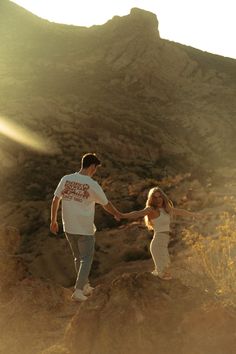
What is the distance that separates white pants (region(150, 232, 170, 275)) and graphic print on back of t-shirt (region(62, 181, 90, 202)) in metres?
1.20

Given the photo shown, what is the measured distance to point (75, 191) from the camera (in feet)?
19.5

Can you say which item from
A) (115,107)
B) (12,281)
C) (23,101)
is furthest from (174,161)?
(12,281)

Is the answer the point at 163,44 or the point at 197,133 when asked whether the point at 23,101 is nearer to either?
the point at 197,133

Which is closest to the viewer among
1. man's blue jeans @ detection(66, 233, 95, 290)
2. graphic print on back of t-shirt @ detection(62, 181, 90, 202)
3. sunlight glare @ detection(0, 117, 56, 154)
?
graphic print on back of t-shirt @ detection(62, 181, 90, 202)

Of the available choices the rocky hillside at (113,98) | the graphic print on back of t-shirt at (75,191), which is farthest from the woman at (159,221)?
the rocky hillside at (113,98)

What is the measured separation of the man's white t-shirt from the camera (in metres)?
5.94

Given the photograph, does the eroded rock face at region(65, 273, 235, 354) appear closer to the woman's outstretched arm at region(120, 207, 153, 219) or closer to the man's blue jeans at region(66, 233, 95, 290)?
the man's blue jeans at region(66, 233, 95, 290)

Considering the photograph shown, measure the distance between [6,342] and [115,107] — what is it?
3504cm

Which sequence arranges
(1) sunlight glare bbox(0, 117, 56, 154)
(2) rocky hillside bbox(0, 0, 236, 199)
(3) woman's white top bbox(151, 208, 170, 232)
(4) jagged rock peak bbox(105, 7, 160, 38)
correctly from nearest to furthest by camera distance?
(3) woman's white top bbox(151, 208, 170, 232), (1) sunlight glare bbox(0, 117, 56, 154), (2) rocky hillside bbox(0, 0, 236, 199), (4) jagged rock peak bbox(105, 7, 160, 38)

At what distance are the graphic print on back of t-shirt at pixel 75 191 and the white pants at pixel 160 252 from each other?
1202 mm

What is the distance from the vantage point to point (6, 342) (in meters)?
6.48

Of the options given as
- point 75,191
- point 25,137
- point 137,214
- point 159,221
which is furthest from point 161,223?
point 25,137

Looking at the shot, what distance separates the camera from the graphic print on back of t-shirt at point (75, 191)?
5.93 metres

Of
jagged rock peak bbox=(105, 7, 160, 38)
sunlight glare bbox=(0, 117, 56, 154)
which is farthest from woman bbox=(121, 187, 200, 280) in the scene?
jagged rock peak bbox=(105, 7, 160, 38)
